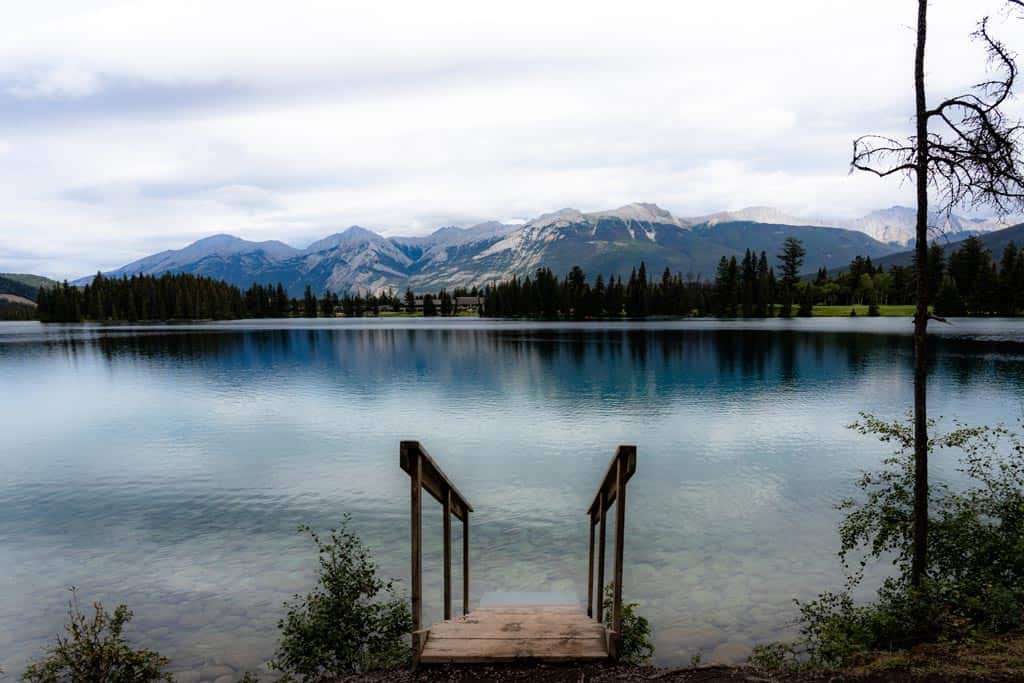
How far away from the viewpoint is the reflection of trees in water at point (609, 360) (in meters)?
57.4

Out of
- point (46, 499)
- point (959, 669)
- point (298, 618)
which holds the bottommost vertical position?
point (46, 499)

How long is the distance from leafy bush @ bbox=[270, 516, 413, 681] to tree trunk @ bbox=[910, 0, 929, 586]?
10407 mm

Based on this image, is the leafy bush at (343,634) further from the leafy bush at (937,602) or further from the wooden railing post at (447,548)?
the leafy bush at (937,602)

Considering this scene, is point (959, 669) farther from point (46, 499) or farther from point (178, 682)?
point (46, 499)

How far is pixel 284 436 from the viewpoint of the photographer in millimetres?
37125

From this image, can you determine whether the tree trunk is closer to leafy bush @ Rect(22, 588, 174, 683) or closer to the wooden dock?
the wooden dock

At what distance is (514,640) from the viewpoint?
845 cm

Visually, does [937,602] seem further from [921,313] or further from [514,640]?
[514,640]

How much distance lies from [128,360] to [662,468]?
8346 centimetres

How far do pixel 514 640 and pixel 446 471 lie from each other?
2003 centimetres

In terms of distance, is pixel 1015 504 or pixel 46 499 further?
pixel 46 499

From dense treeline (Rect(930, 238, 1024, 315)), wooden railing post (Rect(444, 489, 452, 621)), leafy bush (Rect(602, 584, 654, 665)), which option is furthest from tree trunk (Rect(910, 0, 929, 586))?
dense treeline (Rect(930, 238, 1024, 315))

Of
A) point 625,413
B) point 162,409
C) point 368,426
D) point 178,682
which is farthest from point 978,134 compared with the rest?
point 162,409

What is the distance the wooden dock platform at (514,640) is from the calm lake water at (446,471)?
4.37 metres
